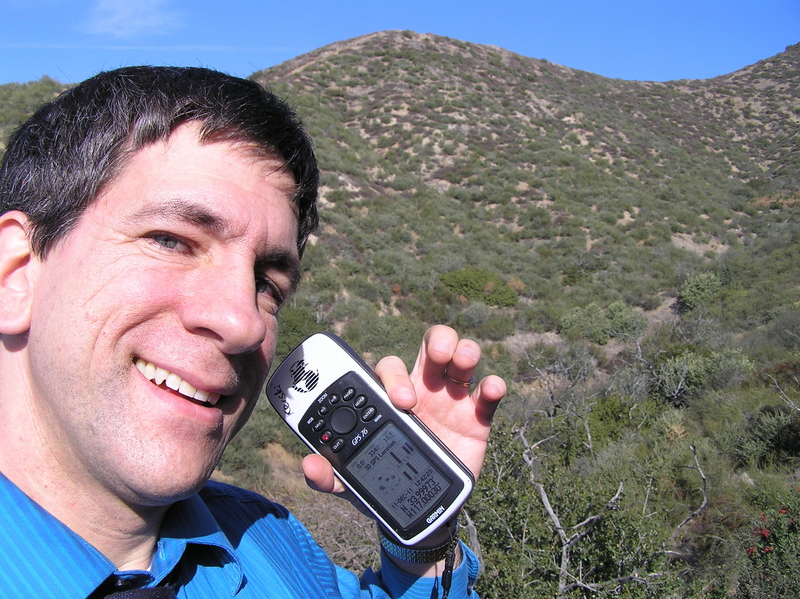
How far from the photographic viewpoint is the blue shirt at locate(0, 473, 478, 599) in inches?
37.2

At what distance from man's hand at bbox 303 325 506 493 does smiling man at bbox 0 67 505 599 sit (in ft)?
1.49

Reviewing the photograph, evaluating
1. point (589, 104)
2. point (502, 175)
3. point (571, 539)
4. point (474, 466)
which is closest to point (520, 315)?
point (502, 175)

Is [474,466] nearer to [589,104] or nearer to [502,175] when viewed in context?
[502,175]

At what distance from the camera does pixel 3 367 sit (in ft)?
Result: 3.58

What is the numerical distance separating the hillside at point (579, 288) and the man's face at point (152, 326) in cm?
88

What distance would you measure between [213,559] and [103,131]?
1099mm

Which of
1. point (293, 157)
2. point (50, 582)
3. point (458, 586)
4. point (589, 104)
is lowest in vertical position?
point (458, 586)

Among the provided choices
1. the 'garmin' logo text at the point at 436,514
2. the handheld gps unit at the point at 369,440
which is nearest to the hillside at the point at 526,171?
the handheld gps unit at the point at 369,440

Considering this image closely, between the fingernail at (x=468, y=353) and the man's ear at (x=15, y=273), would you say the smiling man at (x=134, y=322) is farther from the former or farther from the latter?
the fingernail at (x=468, y=353)

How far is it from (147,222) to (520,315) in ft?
49.0

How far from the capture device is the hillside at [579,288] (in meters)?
4.23

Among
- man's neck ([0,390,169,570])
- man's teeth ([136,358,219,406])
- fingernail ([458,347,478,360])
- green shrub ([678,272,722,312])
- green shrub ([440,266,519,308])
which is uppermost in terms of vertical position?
man's teeth ([136,358,219,406])

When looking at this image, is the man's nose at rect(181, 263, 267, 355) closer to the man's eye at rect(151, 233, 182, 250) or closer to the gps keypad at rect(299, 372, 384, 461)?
the man's eye at rect(151, 233, 182, 250)

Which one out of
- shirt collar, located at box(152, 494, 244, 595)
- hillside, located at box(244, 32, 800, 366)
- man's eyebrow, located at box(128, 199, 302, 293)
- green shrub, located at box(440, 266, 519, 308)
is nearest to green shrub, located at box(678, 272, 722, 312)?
hillside, located at box(244, 32, 800, 366)
